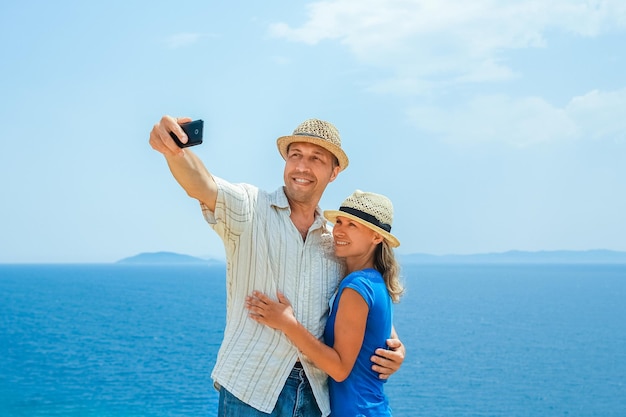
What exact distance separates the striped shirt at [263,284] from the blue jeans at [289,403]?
0.05 m

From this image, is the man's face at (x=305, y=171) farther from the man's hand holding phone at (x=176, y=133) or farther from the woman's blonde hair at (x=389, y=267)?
the man's hand holding phone at (x=176, y=133)

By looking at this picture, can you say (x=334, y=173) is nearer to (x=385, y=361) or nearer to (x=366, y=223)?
(x=366, y=223)

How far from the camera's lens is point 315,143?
3.98 metres

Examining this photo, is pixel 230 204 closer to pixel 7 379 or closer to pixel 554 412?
pixel 554 412

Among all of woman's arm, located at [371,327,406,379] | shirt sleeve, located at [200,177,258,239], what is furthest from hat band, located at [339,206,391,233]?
woman's arm, located at [371,327,406,379]

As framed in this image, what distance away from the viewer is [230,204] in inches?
142

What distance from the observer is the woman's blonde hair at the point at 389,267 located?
4070 mm

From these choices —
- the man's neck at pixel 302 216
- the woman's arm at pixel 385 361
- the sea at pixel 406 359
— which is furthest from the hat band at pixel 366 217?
the sea at pixel 406 359

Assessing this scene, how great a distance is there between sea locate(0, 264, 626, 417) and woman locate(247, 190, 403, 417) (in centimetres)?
3769

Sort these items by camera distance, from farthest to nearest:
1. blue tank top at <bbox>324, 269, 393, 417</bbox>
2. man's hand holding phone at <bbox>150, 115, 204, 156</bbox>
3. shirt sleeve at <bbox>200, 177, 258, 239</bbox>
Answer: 1. blue tank top at <bbox>324, 269, 393, 417</bbox>
2. shirt sleeve at <bbox>200, 177, 258, 239</bbox>
3. man's hand holding phone at <bbox>150, 115, 204, 156</bbox>

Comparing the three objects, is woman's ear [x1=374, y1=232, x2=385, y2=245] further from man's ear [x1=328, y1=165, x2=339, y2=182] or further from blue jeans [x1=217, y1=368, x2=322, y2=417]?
blue jeans [x1=217, y1=368, x2=322, y2=417]

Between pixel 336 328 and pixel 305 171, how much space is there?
0.96 metres

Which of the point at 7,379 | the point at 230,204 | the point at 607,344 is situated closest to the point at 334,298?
the point at 230,204

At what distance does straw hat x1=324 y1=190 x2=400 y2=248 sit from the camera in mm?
3951
